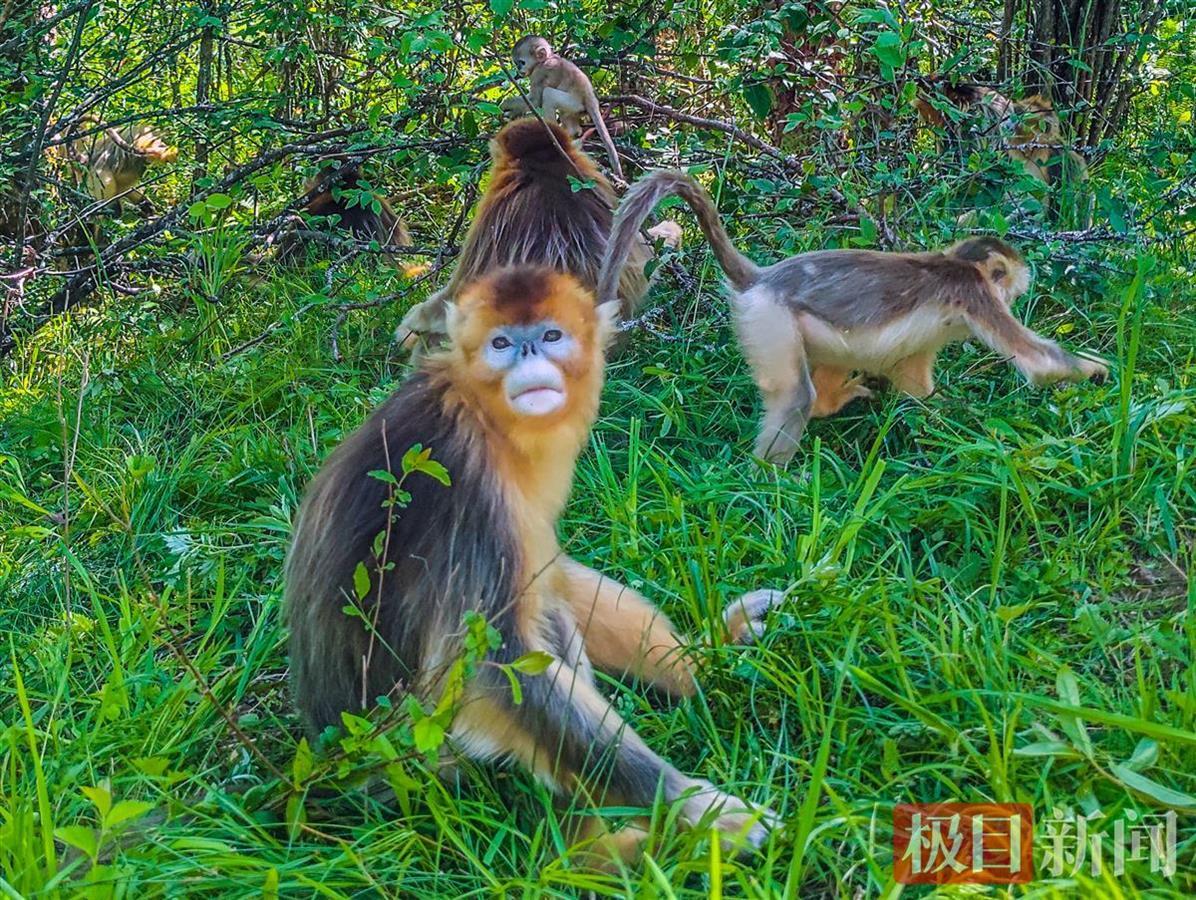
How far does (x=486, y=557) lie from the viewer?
6.93ft

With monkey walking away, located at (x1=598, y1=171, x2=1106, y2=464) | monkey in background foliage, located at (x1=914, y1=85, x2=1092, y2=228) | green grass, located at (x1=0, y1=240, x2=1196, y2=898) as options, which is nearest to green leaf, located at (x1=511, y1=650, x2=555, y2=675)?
green grass, located at (x1=0, y1=240, x2=1196, y2=898)

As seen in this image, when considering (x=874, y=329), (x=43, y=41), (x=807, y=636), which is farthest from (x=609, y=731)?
(x=43, y=41)

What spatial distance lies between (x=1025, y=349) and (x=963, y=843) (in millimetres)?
1779

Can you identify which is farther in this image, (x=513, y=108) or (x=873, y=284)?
(x=513, y=108)

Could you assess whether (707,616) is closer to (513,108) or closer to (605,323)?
(605,323)

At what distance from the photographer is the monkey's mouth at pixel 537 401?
84.9 inches

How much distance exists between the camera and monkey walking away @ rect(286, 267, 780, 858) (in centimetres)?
206

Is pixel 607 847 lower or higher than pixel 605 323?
lower

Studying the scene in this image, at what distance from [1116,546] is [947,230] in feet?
5.35

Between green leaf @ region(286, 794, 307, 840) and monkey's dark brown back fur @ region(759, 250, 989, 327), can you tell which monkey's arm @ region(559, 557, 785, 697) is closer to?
green leaf @ region(286, 794, 307, 840)

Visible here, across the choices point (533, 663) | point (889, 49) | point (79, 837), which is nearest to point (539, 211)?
point (889, 49)

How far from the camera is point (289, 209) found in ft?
15.6

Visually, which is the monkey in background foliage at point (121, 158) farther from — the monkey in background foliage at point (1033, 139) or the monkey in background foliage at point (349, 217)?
the monkey in background foliage at point (1033, 139)

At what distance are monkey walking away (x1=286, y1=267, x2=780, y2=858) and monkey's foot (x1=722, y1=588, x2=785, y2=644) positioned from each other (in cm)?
7
